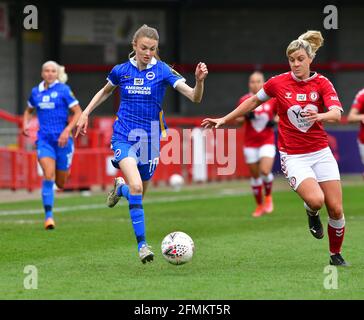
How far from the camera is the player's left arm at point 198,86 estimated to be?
32.8 ft

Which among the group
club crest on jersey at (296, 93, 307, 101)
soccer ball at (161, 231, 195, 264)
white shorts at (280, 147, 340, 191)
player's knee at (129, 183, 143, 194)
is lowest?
soccer ball at (161, 231, 195, 264)

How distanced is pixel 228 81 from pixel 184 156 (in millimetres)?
11816

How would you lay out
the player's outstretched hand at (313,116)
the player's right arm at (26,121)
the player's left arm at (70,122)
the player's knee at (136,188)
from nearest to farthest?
the player's outstretched hand at (313,116), the player's knee at (136,188), the player's left arm at (70,122), the player's right arm at (26,121)

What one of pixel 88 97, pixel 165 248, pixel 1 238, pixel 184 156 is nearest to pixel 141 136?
pixel 165 248

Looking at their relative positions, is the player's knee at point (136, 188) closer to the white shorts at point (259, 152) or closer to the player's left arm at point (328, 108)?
the player's left arm at point (328, 108)

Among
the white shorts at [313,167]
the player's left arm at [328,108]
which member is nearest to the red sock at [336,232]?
the white shorts at [313,167]

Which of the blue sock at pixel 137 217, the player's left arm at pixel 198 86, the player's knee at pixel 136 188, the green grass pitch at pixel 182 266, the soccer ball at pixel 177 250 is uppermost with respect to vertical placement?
the player's left arm at pixel 198 86

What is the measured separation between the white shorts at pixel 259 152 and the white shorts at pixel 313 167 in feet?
22.7

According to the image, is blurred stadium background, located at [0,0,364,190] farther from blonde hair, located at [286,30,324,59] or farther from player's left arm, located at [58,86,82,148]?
blonde hair, located at [286,30,324,59]

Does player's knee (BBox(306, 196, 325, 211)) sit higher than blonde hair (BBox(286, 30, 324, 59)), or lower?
lower

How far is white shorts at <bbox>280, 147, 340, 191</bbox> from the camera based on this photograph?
1030 centimetres

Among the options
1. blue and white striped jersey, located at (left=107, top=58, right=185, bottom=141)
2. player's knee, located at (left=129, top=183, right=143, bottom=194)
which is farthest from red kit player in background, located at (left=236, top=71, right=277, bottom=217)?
player's knee, located at (left=129, top=183, right=143, bottom=194)

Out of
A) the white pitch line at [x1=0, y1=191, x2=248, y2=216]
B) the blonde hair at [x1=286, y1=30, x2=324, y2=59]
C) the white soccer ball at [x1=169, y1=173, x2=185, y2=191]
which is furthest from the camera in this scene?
the white soccer ball at [x1=169, y1=173, x2=185, y2=191]

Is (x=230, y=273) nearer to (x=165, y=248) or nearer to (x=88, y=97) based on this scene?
(x=165, y=248)
